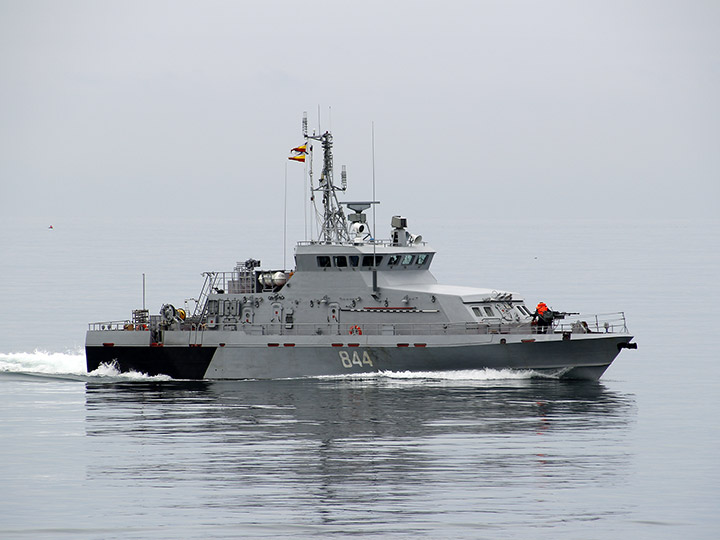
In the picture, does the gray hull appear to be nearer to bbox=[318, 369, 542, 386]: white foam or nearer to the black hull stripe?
the black hull stripe

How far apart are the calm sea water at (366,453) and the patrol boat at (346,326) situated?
2.77 ft

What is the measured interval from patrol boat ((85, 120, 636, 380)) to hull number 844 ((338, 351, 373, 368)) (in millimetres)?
35

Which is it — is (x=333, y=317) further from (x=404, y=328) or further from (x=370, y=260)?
(x=404, y=328)

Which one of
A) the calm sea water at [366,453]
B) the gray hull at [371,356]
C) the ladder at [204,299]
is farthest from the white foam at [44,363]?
the ladder at [204,299]

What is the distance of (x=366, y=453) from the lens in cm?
3120

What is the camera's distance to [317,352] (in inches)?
1719

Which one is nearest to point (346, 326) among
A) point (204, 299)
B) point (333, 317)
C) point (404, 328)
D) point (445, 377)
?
point (333, 317)

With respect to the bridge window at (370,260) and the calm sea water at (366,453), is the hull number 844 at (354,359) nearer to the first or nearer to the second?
the calm sea water at (366,453)

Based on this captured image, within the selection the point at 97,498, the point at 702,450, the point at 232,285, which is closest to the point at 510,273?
the point at 232,285

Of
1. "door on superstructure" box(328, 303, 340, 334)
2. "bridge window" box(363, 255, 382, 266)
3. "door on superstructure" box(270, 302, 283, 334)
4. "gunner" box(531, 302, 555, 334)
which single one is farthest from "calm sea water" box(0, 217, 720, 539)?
"bridge window" box(363, 255, 382, 266)

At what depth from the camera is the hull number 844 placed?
142 ft

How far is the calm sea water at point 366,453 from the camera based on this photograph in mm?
25109

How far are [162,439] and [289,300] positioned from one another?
12392 mm

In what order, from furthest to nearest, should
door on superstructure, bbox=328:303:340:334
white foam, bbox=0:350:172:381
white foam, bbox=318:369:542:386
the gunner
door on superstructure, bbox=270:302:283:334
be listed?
white foam, bbox=0:350:172:381
door on superstructure, bbox=270:302:283:334
door on superstructure, bbox=328:303:340:334
white foam, bbox=318:369:542:386
the gunner
